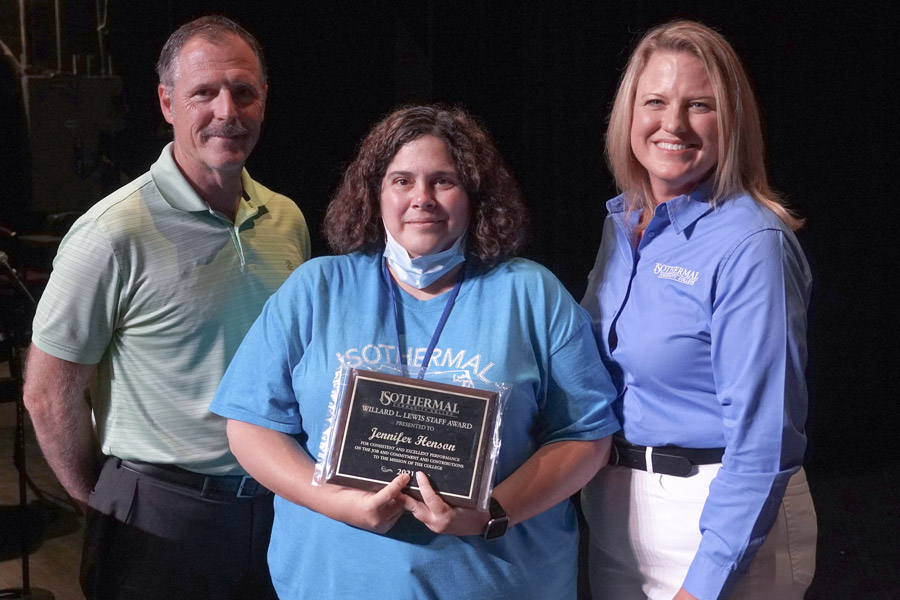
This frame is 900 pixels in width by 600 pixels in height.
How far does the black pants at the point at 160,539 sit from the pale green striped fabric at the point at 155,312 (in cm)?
8

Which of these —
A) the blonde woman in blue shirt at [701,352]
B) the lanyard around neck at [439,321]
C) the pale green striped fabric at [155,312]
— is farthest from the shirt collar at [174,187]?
the blonde woman in blue shirt at [701,352]

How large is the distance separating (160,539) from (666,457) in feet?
3.84

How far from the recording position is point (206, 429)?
1.97 m

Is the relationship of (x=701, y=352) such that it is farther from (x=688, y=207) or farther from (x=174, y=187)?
(x=174, y=187)

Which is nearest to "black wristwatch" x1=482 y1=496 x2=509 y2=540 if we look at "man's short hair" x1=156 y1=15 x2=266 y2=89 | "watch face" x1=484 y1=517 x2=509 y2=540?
"watch face" x1=484 y1=517 x2=509 y2=540

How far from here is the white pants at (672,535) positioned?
1.68 metres

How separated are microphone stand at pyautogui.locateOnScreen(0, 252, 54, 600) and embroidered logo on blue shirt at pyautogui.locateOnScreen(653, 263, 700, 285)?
82.7 inches

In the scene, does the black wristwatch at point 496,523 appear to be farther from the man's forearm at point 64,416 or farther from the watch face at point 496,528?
the man's forearm at point 64,416

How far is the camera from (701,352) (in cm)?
165

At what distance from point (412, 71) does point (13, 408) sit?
199 centimetres

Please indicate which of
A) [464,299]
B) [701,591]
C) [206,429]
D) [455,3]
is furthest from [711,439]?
[455,3]

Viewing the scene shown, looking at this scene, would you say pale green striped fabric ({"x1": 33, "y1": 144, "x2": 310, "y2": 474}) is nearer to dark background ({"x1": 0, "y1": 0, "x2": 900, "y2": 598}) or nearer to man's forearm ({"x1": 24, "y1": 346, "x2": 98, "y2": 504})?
man's forearm ({"x1": 24, "y1": 346, "x2": 98, "y2": 504})

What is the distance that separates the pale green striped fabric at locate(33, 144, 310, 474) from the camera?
1.91 meters

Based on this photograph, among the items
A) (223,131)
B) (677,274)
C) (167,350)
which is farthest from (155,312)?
(677,274)
